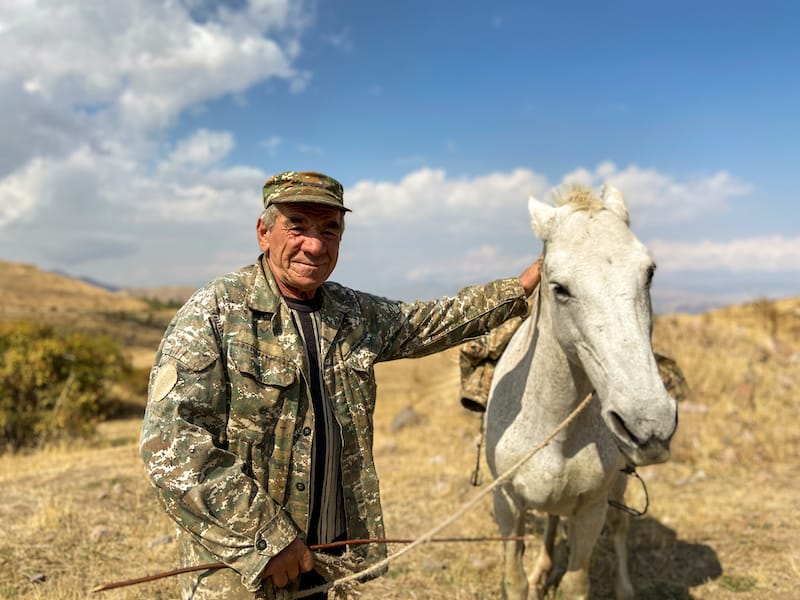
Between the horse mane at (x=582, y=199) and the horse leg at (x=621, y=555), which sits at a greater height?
the horse mane at (x=582, y=199)

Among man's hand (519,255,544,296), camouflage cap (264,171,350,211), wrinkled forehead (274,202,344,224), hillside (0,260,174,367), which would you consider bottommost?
man's hand (519,255,544,296)

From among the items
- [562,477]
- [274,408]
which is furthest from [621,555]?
[274,408]

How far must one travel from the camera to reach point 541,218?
105 inches

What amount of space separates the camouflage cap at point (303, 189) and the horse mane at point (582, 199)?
1.09 metres

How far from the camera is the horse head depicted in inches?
74.6

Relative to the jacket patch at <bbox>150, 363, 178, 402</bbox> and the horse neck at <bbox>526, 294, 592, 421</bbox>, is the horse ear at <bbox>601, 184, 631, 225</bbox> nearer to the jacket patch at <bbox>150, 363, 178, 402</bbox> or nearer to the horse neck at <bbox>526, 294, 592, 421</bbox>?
the horse neck at <bbox>526, 294, 592, 421</bbox>

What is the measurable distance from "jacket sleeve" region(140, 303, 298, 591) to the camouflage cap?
707 mm

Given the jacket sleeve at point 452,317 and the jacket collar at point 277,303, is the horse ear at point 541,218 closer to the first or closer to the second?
the jacket sleeve at point 452,317

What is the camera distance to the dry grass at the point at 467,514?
436cm

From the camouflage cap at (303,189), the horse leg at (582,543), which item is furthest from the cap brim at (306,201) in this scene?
the horse leg at (582,543)

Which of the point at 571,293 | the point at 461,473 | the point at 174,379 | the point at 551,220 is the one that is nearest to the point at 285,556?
A: the point at 174,379

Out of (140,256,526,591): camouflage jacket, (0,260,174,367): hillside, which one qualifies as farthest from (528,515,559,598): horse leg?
(0,260,174,367): hillside

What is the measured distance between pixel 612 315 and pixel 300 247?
1.25 meters

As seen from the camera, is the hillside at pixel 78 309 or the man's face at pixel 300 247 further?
the hillside at pixel 78 309
